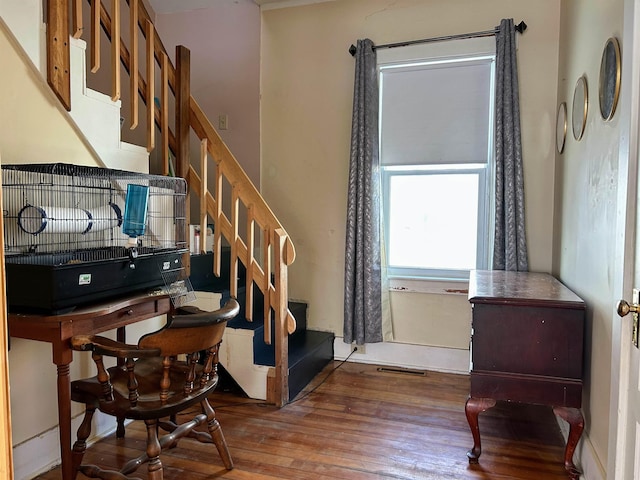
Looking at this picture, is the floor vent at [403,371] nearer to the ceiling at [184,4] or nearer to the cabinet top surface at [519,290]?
the cabinet top surface at [519,290]

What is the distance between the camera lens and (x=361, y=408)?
2645mm

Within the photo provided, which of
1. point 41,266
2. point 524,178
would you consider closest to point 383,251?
point 524,178

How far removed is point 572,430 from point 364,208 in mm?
1833

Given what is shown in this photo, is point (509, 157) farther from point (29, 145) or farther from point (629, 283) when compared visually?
point (29, 145)

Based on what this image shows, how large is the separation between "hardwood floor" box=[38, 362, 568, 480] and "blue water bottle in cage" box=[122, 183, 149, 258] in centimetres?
106

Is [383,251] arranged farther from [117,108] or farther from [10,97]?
[10,97]

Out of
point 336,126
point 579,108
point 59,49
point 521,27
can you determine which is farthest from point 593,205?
point 59,49

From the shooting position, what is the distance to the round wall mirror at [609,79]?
168 cm

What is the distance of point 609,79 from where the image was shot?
1.77 meters

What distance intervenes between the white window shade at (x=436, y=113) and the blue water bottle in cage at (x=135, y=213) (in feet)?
6.18

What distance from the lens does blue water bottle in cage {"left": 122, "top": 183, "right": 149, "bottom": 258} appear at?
2.03 meters

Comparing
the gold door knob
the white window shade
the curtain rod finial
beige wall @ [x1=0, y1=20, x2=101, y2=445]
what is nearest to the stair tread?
beige wall @ [x1=0, y1=20, x2=101, y2=445]

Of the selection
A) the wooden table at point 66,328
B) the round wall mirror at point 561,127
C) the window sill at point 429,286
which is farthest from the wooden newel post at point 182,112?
the round wall mirror at point 561,127

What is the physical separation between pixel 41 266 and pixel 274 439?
140 cm
